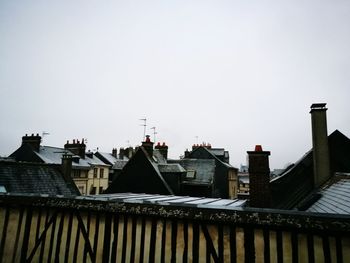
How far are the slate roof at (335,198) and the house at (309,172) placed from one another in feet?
1.07

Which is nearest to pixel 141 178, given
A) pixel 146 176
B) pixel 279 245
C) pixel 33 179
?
pixel 146 176

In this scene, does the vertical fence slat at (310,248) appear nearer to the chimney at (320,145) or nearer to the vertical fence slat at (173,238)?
the vertical fence slat at (173,238)

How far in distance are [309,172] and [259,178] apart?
2384 millimetres

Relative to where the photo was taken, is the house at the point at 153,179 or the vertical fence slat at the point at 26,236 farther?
the house at the point at 153,179

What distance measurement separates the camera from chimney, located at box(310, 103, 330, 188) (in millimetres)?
9164

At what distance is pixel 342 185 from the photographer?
7.48 m

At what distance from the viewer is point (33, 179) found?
17.2 m

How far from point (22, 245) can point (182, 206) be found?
4137mm

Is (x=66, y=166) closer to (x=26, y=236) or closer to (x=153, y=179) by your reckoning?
(x=153, y=179)

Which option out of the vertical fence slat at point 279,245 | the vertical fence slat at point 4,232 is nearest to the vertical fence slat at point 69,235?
the vertical fence slat at point 4,232

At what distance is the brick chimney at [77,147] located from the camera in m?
36.0

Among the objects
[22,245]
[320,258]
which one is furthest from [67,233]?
[320,258]

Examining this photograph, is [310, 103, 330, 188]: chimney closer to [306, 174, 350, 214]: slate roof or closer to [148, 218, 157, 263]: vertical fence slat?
[306, 174, 350, 214]: slate roof

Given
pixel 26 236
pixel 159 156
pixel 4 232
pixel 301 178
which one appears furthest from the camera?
pixel 159 156
